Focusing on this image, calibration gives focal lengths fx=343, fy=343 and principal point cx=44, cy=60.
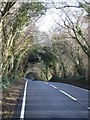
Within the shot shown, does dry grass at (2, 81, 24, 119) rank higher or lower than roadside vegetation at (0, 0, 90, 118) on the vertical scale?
lower

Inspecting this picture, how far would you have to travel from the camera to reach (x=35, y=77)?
11288cm

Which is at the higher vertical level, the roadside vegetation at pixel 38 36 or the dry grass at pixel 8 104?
the roadside vegetation at pixel 38 36

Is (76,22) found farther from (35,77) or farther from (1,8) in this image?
(35,77)

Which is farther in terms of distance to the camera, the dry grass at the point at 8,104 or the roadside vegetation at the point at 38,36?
the roadside vegetation at the point at 38,36

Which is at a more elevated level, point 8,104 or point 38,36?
point 38,36

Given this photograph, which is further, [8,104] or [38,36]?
[38,36]

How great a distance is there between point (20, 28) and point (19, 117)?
22.8 meters

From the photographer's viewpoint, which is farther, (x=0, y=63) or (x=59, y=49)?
(x=59, y=49)

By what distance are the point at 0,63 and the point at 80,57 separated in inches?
1100

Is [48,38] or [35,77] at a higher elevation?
[48,38]

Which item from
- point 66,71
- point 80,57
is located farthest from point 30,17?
point 66,71

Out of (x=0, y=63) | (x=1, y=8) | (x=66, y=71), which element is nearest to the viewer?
(x=1, y=8)

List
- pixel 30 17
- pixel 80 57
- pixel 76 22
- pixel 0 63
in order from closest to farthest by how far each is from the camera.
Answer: pixel 0 63
pixel 30 17
pixel 76 22
pixel 80 57

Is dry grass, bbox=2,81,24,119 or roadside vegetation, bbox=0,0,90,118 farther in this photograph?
roadside vegetation, bbox=0,0,90,118
